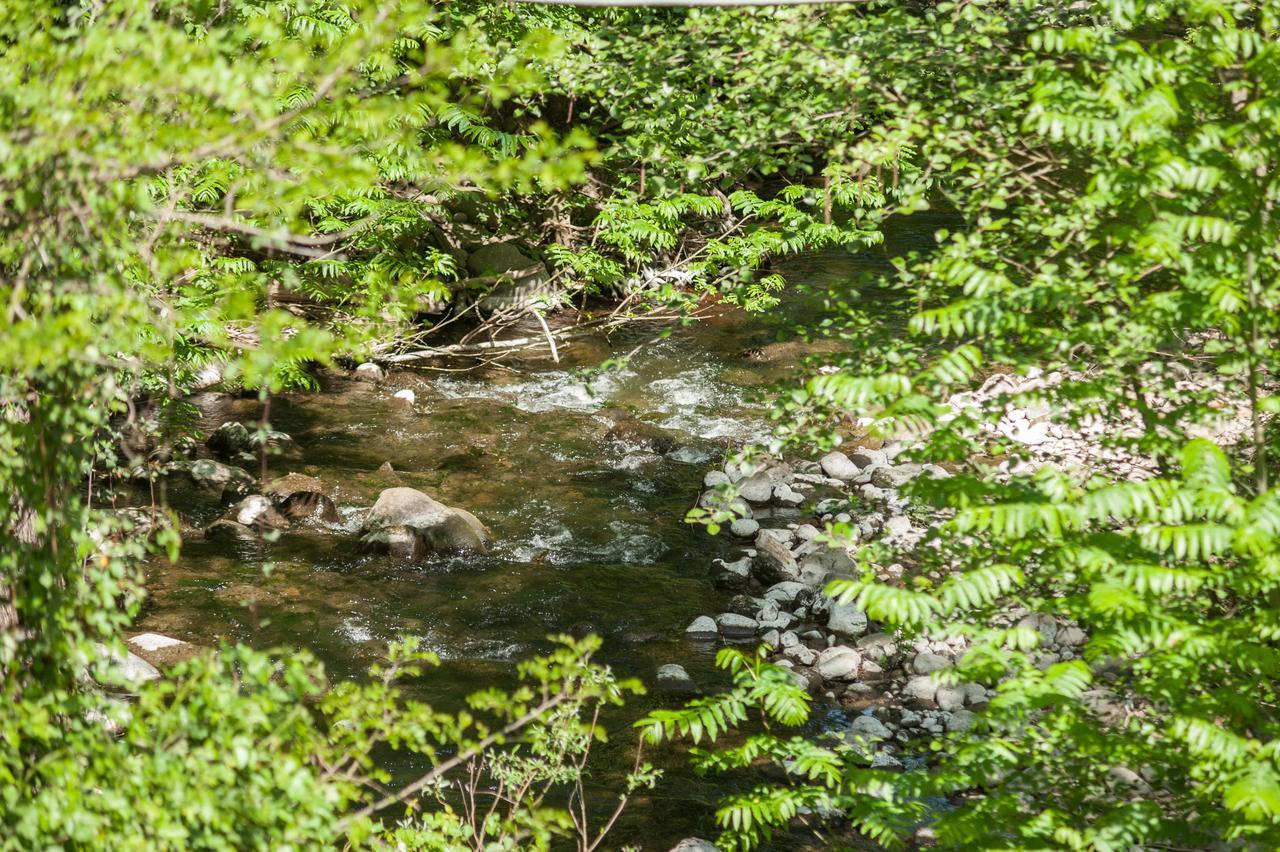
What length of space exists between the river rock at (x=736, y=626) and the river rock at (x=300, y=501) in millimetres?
3919

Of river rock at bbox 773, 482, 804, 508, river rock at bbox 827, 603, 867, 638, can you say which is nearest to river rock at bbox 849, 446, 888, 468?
river rock at bbox 773, 482, 804, 508

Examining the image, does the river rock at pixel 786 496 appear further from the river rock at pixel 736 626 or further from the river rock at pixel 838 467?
the river rock at pixel 736 626

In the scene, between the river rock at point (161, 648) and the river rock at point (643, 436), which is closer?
the river rock at point (161, 648)

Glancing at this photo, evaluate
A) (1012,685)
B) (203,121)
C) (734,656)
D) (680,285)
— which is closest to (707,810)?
(734,656)

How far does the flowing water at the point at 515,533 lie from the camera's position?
860 cm

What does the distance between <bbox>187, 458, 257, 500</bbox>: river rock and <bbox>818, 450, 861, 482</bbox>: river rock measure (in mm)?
5906

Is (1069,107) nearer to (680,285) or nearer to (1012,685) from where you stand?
→ (1012,685)

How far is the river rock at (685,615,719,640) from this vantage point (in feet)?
29.9

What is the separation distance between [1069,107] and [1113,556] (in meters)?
1.59

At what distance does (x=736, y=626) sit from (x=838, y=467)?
10.6 ft

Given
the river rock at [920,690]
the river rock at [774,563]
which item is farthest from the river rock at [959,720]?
the river rock at [774,563]

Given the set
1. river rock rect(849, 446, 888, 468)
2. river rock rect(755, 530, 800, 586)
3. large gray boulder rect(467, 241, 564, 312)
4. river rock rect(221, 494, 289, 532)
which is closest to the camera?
river rock rect(755, 530, 800, 586)

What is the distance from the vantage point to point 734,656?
16.1 ft

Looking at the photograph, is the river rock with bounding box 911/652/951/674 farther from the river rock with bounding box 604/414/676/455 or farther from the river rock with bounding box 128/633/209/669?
the river rock with bounding box 128/633/209/669
